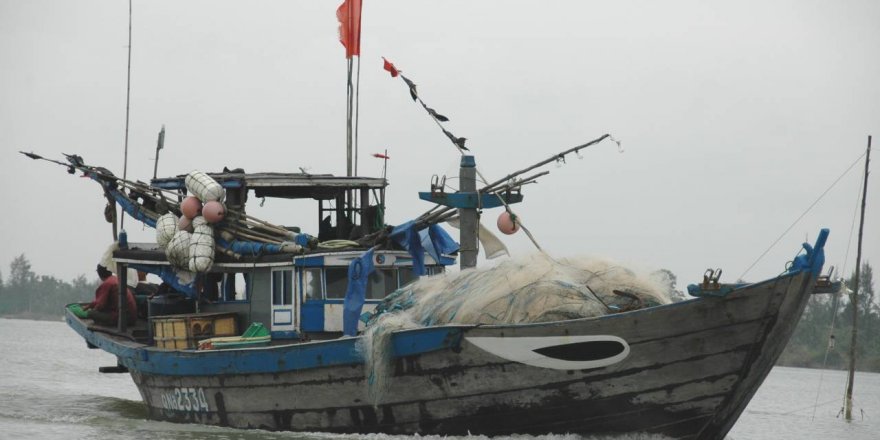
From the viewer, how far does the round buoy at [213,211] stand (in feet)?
60.3

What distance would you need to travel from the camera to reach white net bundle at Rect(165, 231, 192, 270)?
18.7 m

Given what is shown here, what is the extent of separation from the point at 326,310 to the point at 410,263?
1543 mm

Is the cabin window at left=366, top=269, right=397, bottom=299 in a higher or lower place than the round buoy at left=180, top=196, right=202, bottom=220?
lower

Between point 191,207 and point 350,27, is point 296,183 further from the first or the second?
point 350,27

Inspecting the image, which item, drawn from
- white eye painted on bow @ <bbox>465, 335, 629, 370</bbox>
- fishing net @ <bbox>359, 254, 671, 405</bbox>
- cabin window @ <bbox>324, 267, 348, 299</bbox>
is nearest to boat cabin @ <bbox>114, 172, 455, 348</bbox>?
cabin window @ <bbox>324, 267, 348, 299</bbox>

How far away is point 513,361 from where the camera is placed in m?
13.7

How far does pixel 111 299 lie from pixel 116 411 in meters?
2.45

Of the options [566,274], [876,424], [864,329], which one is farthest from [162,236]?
[864,329]

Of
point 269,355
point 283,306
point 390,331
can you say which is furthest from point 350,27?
point 390,331

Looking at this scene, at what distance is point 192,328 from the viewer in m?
18.5

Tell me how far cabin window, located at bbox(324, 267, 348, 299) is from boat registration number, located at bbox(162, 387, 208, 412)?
253 cm

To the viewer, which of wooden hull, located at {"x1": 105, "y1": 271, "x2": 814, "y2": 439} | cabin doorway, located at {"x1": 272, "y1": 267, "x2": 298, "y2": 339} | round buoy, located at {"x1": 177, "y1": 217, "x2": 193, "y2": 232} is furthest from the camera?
round buoy, located at {"x1": 177, "y1": 217, "x2": 193, "y2": 232}

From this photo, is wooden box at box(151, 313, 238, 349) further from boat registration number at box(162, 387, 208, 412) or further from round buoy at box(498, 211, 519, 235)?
round buoy at box(498, 211, 519, 235)

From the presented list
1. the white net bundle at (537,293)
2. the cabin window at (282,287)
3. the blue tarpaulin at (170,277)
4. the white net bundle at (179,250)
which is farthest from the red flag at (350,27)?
the white net bundle at (537,293)
